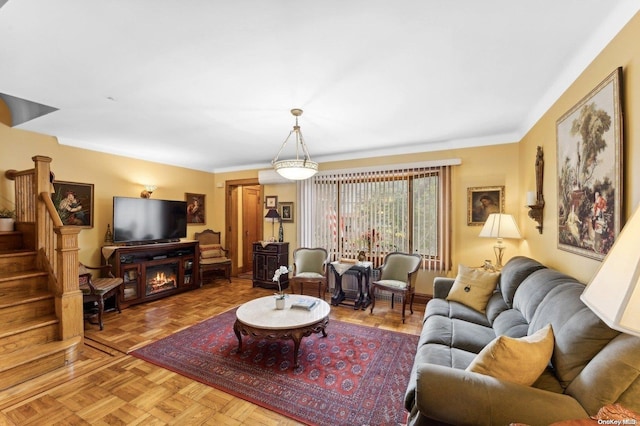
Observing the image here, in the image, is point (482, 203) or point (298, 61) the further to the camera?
point (482, 203)

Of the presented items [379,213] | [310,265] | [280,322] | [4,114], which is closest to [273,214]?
[310,265]

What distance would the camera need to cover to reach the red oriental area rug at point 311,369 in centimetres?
195

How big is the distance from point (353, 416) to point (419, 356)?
62 centimetres

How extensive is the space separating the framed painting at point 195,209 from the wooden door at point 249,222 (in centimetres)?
98

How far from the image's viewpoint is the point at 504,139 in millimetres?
3734

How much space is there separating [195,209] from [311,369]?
4475mm

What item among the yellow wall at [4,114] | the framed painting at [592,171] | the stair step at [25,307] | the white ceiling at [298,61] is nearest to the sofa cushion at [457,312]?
the framed painting at [592,171]

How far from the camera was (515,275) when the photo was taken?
2455 millimetres

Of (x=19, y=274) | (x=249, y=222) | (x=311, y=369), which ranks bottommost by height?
(x=311, y=369)

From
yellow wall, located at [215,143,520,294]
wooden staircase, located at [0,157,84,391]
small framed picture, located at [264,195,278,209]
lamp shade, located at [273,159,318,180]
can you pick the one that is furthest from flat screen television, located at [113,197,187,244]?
yellow wall, located at [215,143,520,294]

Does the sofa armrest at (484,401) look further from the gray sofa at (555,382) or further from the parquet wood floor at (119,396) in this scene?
the parquet wood floor at (119,396)

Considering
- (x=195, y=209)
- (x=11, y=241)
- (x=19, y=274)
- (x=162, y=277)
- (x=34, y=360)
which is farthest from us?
(x=195, y=209)

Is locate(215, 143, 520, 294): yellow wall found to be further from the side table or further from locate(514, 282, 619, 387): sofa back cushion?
locate(514, 282, 619, 387): sofa back cushion

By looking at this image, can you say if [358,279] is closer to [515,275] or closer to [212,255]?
[515,275]
